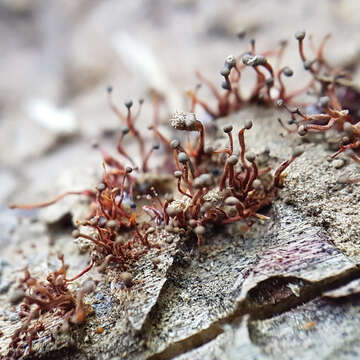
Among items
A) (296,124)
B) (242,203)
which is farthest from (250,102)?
(242,203)

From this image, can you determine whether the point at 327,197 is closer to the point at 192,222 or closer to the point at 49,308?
the point at 192,222

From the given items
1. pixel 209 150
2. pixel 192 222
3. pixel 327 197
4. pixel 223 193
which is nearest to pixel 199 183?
pixel 192 222

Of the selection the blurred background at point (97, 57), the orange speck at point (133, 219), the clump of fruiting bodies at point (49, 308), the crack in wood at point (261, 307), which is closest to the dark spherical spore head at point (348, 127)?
the crack in wood at point (261, 307)

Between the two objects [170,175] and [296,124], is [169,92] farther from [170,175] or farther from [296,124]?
[296,124]

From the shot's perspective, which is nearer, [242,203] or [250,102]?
[242,203]

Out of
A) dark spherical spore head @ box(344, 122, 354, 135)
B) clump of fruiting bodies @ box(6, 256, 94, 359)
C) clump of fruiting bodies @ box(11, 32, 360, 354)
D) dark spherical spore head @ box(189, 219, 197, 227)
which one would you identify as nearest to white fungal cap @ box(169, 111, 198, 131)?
clump of fruiting bodies @ box(11, 32, 360, 354)

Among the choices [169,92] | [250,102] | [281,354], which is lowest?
[281,354]

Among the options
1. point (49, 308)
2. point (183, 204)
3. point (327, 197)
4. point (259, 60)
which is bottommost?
point (49, 308)
